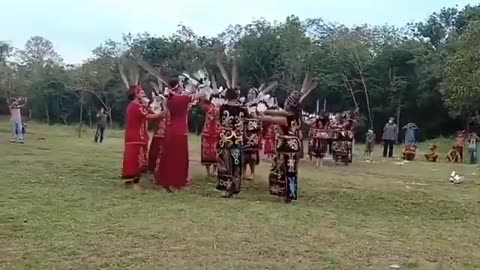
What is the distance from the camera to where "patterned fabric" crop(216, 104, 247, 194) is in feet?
34.1

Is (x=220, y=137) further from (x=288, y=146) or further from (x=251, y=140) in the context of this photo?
(x=251, y=140)

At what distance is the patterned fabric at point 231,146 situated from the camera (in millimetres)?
10401

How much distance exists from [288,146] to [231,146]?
2.95 ft

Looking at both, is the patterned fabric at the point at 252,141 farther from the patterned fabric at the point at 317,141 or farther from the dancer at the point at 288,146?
the patterned fabric at the point at 317,141

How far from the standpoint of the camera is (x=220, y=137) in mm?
10688

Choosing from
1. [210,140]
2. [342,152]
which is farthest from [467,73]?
[210,140]

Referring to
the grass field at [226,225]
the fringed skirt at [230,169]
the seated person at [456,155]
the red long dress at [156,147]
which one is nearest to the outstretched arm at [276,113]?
the fringed skirt at [230,169]

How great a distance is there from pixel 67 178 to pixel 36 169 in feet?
4.65

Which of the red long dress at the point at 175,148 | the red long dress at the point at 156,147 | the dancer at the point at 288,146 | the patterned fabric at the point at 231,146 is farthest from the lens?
the red long dress at the point at 156,147

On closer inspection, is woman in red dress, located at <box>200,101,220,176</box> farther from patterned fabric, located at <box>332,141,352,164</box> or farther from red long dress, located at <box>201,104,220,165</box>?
patterned fabric, located at <box>332,141,352,164</box>

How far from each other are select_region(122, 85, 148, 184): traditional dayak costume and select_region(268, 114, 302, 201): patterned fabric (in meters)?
2.27

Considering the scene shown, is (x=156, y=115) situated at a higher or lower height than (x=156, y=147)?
higher

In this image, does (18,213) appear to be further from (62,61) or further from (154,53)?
(62,61)

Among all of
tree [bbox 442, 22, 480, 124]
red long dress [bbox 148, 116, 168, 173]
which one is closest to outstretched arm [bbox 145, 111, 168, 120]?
red long dress [bbox 148, 116, 168, 173]
